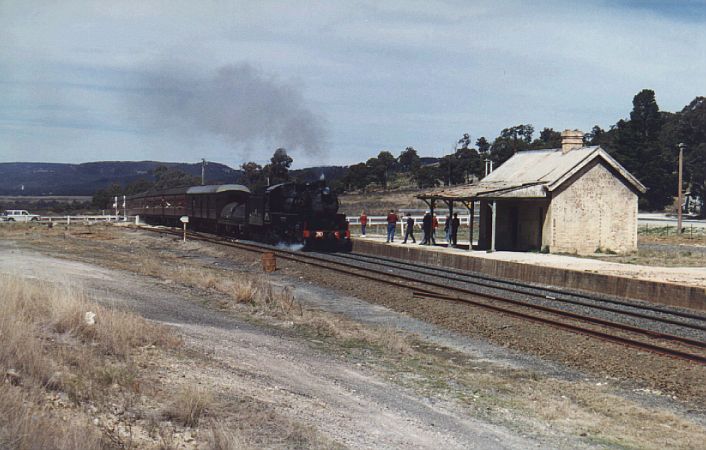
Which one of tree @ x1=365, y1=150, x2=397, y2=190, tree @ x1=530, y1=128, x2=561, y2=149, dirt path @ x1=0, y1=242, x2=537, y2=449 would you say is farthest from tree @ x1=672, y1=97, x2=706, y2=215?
dirt path @ x1=0, y1=242, x2=537, y2=449

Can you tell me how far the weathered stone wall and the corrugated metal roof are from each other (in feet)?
1.49

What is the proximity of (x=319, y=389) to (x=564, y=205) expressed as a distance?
75.1ft

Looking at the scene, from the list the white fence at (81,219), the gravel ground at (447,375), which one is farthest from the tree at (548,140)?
the gravel ground at (447,375)

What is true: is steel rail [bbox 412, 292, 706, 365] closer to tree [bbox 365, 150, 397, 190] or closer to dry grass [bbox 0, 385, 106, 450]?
dry grass [bbox 0, 385, 106, 450]

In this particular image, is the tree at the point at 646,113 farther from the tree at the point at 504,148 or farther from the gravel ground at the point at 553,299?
the gravel ground at the point at 553,299

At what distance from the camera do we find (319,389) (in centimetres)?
847

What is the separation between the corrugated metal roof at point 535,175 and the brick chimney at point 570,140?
0.32 metres

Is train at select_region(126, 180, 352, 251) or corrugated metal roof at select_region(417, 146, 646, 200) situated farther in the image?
train at select_region(126, 180, 352, 251)

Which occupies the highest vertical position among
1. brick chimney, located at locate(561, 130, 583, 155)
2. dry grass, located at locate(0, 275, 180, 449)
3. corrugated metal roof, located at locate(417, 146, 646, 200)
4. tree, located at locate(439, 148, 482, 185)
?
tree, located at locate(439, 148, 482, 185)

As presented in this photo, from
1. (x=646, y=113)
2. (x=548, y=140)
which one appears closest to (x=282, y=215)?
(x=646, y=113)

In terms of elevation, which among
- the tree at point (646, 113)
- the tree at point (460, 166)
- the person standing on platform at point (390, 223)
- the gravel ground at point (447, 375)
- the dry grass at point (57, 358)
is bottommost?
the gravel ground at point (447, 375)

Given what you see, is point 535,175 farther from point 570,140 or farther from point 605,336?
point 605,336

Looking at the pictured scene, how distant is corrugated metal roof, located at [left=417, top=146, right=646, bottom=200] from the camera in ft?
95.9

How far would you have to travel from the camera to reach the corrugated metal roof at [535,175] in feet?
95.9
